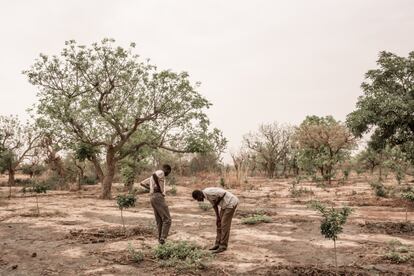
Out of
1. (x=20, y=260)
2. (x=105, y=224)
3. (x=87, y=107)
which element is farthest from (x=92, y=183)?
(x=20, y=260)

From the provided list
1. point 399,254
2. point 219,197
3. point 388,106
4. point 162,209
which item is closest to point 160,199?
point 162,209

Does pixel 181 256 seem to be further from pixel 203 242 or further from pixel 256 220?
pixel 256 220

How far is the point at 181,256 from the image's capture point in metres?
7.94

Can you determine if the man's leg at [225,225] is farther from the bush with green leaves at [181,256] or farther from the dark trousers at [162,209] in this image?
the dark trousers at [162,209]

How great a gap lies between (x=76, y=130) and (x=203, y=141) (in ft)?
21.7

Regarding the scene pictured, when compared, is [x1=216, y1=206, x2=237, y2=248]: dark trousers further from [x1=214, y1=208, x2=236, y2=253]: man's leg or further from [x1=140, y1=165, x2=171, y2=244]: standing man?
[x1=140, y1=165, x2=171, y2=244]: standing man

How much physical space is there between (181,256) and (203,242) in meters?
2.06

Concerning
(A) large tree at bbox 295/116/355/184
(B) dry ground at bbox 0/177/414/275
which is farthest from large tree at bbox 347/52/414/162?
(A) large tree at bbox 295/116/355/184

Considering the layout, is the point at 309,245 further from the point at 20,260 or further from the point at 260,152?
the point at 260,152

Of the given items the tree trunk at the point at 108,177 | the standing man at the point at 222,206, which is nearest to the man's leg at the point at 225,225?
the standing man at the point at 222,206

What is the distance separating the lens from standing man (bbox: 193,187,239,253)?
8.56m

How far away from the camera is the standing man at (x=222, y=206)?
8.56 meters

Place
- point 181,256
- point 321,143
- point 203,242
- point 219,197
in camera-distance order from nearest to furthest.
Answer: point 181,256 → point 219,197 → point 203,242 → point 321,143

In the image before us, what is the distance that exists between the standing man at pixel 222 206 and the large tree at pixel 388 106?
34.6 feet
